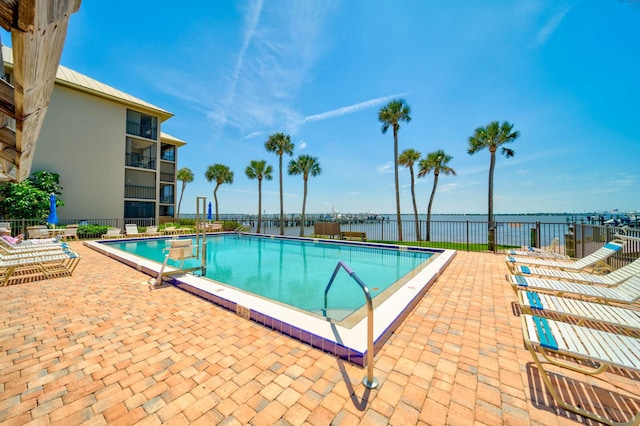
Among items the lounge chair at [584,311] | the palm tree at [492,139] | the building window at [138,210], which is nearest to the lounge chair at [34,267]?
the lounge chair at [584,311]

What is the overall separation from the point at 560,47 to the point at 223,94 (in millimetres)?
15225

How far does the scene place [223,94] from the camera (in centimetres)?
1357

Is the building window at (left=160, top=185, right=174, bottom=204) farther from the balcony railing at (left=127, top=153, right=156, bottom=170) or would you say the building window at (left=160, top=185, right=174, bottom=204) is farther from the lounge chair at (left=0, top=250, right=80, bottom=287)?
the lounge chair at (left=0, top=250, right=80, bottom=287)

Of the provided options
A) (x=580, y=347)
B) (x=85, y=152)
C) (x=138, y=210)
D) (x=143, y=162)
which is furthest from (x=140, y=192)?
(x=580, y=347)

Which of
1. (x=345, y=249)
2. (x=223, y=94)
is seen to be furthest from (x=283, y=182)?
(x=345, y=249)

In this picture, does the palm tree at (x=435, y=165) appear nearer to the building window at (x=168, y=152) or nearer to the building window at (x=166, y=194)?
the building window at (x=168, y=152)

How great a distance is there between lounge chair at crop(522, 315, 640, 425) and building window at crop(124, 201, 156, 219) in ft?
78.3

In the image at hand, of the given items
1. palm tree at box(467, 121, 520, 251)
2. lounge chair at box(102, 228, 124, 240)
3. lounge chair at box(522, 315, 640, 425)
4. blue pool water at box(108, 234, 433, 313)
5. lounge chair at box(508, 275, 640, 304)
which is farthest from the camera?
palm tree at box(467, 121, 520, 251)

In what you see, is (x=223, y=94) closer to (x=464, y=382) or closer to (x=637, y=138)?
(x=464, y=382)

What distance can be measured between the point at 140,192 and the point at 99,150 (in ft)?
12.7

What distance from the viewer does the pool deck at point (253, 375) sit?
182 cm

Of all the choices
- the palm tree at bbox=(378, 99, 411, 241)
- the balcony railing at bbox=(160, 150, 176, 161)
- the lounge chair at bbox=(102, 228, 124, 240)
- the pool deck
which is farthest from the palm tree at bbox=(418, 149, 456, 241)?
the balcony railing at bbox=(160, 150, 176, 161)

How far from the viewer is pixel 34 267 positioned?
5.78m

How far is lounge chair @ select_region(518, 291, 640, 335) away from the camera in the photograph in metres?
2.48
